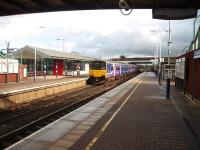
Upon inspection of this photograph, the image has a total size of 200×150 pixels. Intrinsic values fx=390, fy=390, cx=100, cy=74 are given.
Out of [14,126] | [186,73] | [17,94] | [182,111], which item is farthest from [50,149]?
[186,73]

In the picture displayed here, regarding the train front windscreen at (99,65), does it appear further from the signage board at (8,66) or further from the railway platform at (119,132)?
the railway platform at (119,132)

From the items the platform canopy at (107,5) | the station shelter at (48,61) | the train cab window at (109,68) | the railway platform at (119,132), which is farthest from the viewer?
the station shelter at (48,61)

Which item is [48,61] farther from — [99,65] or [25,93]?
[25,93]

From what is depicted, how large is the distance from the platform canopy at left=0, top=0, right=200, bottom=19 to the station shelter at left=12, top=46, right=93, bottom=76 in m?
36.7

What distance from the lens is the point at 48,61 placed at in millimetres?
63844

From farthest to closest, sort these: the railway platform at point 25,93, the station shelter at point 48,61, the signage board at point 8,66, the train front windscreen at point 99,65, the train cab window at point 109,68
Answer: the station shelter at point 48,61 → the train cab window at point 109,68 → the train front windscreen at point 99,65 → the signage board at point 8,66 → the railway platform at point 25,93

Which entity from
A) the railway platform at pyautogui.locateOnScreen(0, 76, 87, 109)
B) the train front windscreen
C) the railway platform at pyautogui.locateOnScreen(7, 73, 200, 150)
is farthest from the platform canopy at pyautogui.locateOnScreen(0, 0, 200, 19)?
the train front windscreen

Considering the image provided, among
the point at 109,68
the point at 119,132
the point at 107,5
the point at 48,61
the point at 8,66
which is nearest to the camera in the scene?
the point at 119,132

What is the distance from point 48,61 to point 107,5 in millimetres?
49441

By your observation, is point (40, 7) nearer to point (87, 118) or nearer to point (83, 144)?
point (87, 118)

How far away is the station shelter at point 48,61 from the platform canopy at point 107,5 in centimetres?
3667

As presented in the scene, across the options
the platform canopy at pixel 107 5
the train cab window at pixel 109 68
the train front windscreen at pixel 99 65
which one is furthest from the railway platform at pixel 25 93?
the platform canopy at pixel 107 5

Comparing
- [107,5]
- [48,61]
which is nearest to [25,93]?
[107,5]

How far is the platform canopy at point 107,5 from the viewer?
14594 millimetres
